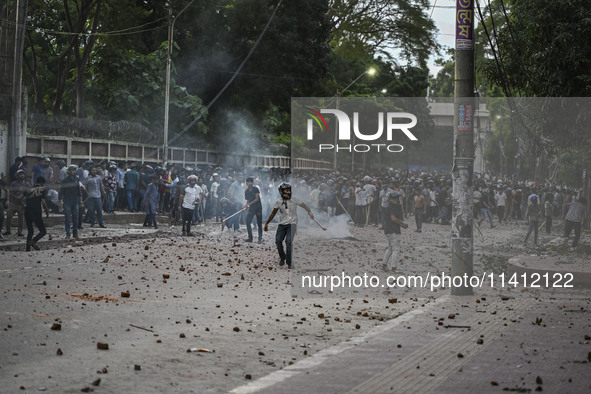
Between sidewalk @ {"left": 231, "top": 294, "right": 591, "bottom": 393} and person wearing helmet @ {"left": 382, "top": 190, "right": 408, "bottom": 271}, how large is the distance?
368cm

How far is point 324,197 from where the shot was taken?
1966cm

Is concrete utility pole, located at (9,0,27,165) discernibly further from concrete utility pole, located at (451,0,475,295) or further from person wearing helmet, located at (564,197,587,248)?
person wearing helmet, located at (564,197,587,248)

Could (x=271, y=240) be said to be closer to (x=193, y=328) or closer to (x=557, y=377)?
(x=193, y=328)

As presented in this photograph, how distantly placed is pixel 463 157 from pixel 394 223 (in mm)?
Result: 2485

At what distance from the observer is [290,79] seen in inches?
1671

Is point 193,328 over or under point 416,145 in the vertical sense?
under

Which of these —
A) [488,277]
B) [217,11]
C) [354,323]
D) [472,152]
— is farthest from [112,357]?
[217,11]

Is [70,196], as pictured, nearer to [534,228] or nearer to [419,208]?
[419,208]

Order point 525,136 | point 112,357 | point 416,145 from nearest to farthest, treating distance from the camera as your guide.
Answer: point 112,357
point 416,145
point 525,136

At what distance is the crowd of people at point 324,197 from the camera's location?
1466cm

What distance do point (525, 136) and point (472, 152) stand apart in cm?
763

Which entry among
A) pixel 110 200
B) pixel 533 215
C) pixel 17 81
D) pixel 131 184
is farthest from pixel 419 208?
pixel 131 184

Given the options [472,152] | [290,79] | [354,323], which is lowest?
[354,323]

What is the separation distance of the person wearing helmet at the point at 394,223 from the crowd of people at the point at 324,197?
2 cm
